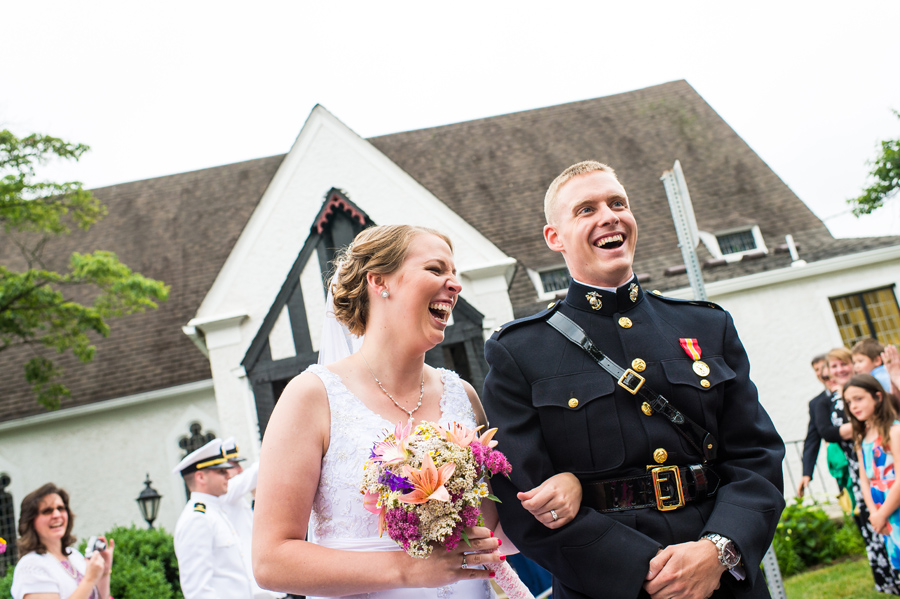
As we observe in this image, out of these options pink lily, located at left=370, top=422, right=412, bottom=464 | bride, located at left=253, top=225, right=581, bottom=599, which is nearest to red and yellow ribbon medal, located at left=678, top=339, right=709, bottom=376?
bride, located at left=253, top=225, right=581, bottom=599

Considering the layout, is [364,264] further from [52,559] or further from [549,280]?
[549,280]

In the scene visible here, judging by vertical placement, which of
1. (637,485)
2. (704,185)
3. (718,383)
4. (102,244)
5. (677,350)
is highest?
(102,244)

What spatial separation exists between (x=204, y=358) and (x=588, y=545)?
48.8 feet

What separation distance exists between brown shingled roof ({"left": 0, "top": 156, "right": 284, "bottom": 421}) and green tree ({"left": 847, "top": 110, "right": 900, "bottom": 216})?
695 inches

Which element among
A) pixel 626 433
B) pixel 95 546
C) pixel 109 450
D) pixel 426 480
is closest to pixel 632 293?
pixel 626 433

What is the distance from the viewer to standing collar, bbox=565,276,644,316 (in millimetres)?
2766

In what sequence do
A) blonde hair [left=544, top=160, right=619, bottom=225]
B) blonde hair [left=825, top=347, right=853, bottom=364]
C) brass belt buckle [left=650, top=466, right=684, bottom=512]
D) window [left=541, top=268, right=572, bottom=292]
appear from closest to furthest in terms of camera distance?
brass belt buckle [left=650, top=466, right=684, bottom=512]
blonde hair [left=544, top=160, right=619, bottom=225]
blonde hair [left=825, top=347, right=853, bottom=364]
window [left=541, top=268, right=572, bottom=292]

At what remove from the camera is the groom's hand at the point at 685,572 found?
223 cm

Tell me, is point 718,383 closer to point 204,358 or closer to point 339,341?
point 339,341

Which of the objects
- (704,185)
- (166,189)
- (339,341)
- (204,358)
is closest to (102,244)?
(166,189)

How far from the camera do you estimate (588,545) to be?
2324mm

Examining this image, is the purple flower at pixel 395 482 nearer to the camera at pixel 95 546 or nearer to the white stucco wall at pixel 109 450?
the camera at pixel 95 546

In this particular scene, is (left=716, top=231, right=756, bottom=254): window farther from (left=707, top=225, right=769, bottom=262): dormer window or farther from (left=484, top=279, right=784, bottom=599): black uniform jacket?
(left=484, top=279, right=784, bottom=599): black uniform jacket

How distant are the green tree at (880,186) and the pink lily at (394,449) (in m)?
21.9
